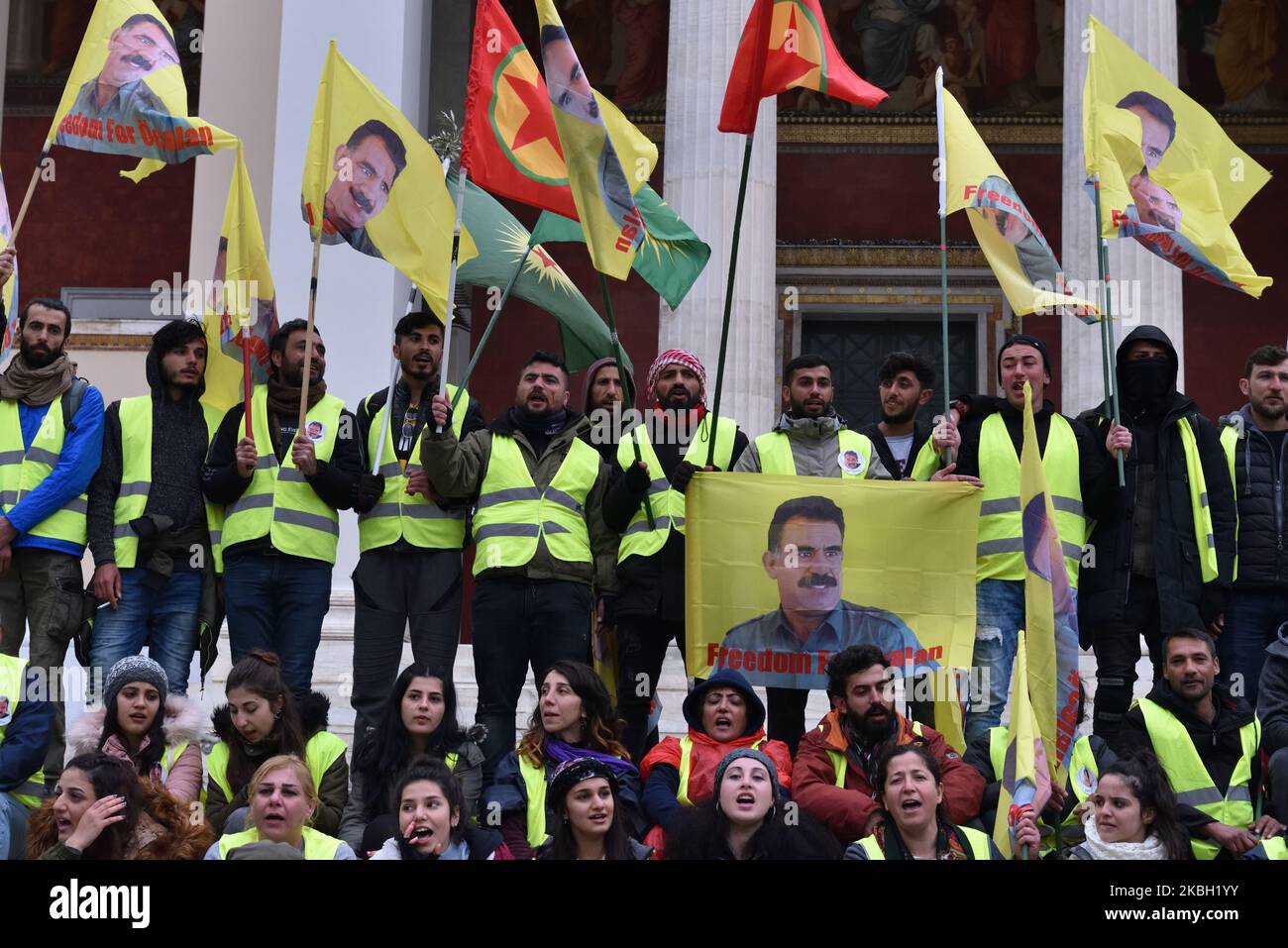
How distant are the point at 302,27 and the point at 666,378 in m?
7.18

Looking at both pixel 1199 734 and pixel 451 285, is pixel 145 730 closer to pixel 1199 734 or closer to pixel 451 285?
pixel 451 285

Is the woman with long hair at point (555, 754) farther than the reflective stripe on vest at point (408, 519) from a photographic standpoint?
No

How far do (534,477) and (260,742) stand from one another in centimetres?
196

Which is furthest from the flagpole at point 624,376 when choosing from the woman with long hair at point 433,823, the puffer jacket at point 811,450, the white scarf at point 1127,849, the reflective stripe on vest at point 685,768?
the white scarf at point 1127,849

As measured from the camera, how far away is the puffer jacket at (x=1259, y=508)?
9625mm

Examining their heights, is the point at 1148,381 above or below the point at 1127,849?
above

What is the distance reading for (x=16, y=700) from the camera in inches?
350

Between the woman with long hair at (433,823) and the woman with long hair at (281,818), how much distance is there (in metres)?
0.23

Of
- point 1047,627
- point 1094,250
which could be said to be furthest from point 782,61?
point 1094,250

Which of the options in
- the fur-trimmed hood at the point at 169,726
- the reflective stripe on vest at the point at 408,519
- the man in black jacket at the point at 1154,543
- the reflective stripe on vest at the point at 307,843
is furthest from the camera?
the reflective stripe on vest at the point at 408,519

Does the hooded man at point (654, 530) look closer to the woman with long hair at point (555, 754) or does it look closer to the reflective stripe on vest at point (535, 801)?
the woman with long hair at point (555, 754)

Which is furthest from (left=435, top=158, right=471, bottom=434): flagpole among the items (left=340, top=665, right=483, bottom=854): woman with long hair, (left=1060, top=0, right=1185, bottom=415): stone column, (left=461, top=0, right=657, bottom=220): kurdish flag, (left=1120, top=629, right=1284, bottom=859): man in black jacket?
(left=1060, top=0, right=1185, bottom=415): stone column

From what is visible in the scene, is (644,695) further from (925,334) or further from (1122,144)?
(925,334)

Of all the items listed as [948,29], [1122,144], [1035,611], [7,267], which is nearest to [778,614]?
[1035,611]
